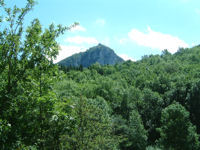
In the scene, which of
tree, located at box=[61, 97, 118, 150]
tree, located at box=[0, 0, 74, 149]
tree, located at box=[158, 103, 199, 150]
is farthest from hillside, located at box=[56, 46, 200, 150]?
tree, located at box=[0, 0, 74, 149]

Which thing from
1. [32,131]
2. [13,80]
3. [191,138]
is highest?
[13,80]

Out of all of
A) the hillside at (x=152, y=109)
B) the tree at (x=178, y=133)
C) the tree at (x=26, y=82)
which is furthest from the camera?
the hillside at (x=152, y=109)

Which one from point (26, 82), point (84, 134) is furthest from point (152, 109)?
point (26, 82)

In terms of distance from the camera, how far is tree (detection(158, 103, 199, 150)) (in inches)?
1304

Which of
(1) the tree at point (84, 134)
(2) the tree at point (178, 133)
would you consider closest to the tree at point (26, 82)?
(1) the tree at point (84, 134)

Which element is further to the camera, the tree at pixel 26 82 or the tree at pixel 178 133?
the tree at pixel 178 133

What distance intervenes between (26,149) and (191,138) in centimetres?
3464

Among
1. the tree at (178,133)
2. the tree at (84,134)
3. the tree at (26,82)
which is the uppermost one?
the tree at (26,82)

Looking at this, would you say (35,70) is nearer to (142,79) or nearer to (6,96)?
(6,96)

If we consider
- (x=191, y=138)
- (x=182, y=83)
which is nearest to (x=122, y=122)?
(x=191, y=138)

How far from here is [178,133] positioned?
33688 mm

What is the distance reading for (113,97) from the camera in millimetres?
57719

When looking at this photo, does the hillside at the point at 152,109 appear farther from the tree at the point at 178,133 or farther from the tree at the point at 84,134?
the tree at the point at 84,134

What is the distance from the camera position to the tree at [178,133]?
109 feet
